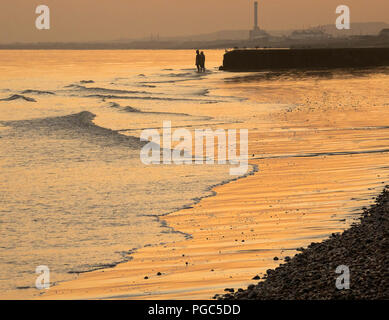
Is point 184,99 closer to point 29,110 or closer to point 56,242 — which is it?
point 29,110

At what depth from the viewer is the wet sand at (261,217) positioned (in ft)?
23.4

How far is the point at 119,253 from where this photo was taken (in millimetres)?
8422

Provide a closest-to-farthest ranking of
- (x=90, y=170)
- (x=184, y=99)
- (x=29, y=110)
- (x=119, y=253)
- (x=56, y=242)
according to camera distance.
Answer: (x=119, y=253) → (x=56, y=242) → (x=90, y=170) → (x=29, y=110) → (x=184, y=99)

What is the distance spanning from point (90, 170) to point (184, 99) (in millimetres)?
23394

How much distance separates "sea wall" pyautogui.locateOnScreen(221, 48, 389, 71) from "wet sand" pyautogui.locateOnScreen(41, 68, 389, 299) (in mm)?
64607

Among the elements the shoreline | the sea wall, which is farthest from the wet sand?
the sea wall

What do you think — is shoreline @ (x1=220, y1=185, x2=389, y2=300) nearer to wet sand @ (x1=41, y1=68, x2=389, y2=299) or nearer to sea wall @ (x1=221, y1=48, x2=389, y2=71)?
wet sand @ (x1=41, y1=68, x2=389, y2=299)

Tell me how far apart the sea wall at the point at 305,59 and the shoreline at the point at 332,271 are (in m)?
75.4

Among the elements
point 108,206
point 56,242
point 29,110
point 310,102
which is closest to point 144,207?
point 108,206

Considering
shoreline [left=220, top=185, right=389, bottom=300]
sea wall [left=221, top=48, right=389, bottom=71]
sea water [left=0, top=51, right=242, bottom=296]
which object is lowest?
sea water [left=0, top=51, right=242, bottom=296]

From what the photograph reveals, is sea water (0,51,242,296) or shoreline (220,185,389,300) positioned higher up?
shoreline (220,185,389,300)

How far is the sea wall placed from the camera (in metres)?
82.8

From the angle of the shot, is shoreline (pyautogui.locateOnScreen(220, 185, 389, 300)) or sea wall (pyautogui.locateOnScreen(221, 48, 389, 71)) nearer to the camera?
shoreline (pyautogui.locateOnScreen(220, 185, 389, 300))
